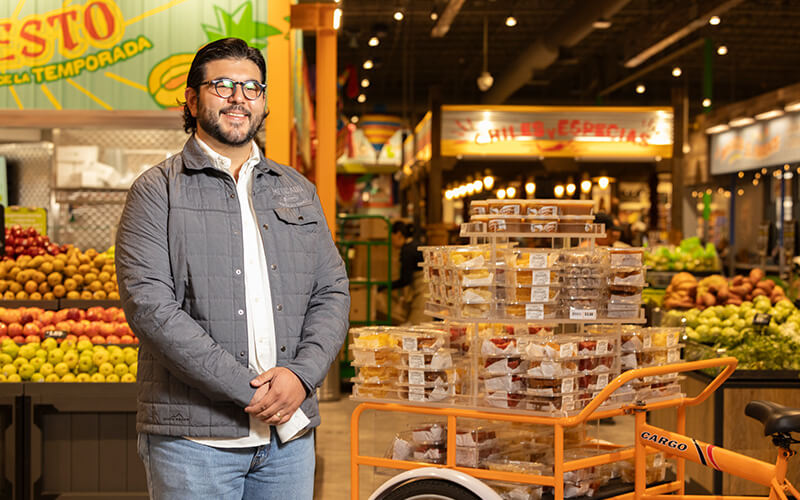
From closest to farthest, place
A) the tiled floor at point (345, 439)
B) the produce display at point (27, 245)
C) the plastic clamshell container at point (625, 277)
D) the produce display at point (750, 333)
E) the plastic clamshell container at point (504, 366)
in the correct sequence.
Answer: the plastic clamshell container at point (504, 366) → the plastic clamshell container at point (625, 277) → the produce display at point (750, 333) → the tiled floor at point (345, 439) → the produce display at point (27, 245)

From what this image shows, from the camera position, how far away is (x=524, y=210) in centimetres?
363

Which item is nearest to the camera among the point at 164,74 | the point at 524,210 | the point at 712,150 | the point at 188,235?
the point at 188,235

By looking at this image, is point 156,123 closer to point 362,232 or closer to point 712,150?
point 362,232

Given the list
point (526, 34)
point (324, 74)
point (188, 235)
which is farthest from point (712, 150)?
point (188, 235)

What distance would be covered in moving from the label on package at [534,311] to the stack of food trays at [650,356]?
1.28 ft

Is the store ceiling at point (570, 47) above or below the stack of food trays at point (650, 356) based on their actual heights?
above

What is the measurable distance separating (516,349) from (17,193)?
5467 millimetres

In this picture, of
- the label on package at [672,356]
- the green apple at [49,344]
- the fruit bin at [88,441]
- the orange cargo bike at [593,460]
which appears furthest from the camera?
the green apple at [49,344]

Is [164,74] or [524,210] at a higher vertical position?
[164,74]

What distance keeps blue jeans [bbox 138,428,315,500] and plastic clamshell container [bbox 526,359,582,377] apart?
4.31 ft

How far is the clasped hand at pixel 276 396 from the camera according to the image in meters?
1.95

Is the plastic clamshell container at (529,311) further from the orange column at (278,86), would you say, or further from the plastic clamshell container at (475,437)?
the orange column at (278,86)

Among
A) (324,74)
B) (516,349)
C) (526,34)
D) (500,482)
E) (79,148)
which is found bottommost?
(500,482)

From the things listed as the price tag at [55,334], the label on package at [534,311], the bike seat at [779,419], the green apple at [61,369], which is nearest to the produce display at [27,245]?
the price tag at [55,334]
